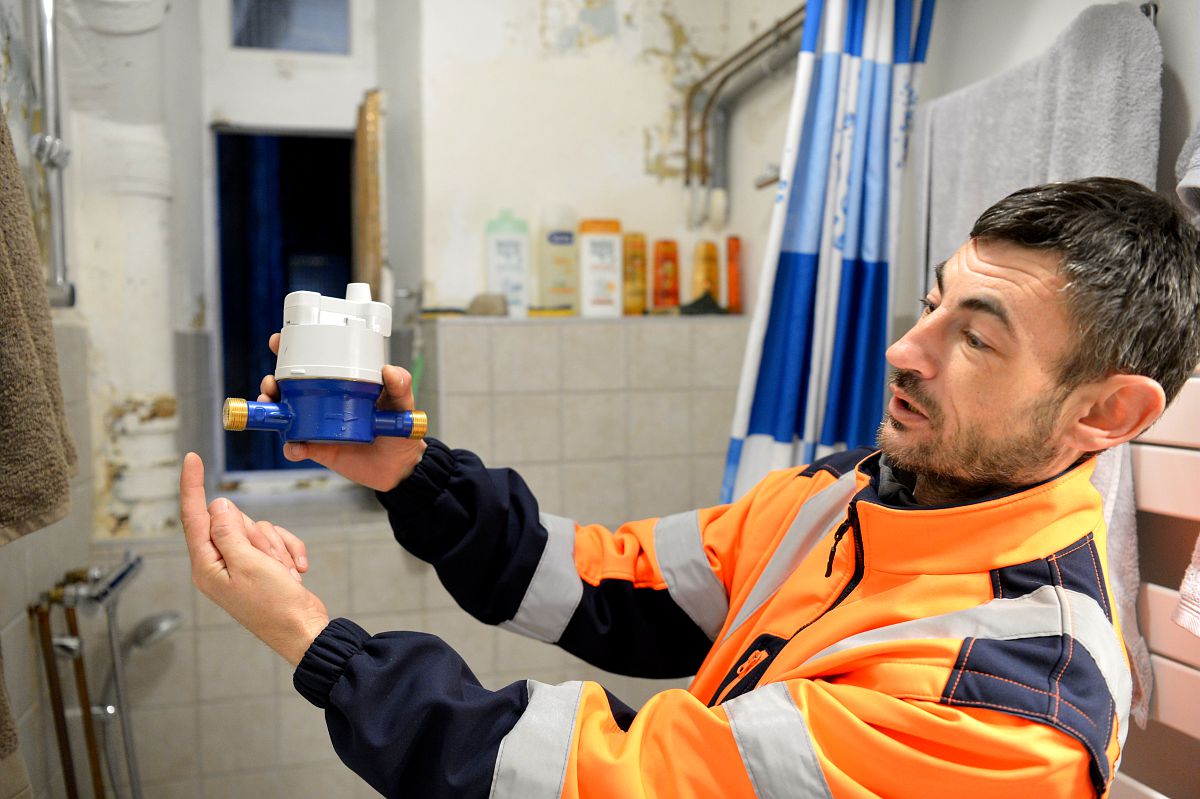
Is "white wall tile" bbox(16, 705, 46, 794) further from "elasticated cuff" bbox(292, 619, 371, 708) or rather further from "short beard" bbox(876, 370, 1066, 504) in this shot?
"short beard" bbox(876, 370, 1066, 504)

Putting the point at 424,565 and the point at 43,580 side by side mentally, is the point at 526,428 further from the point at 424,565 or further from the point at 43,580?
the point at 43,580

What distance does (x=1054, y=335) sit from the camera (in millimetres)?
809

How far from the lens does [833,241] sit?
1543 millimetres

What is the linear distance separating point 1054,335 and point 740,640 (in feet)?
1.53

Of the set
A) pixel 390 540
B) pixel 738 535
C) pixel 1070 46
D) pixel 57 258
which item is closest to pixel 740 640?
pixel 738 535

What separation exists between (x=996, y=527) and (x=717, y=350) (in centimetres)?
146

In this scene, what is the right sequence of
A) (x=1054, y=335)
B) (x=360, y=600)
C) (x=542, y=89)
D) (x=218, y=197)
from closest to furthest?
(x=1054, y=335)
(x=360, y=600)
(x=542, y=89)
(x=218, y=197)

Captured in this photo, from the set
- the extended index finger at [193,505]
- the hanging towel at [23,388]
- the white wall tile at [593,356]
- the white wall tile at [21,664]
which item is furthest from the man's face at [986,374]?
the white wall tile at [21,664]

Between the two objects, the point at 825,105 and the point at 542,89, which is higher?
the point at 542,89

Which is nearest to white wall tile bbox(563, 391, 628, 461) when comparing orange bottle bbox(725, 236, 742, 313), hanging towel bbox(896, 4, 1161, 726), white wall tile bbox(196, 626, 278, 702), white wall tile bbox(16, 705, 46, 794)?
orange bottle bbox(725, 236, 742, 313)

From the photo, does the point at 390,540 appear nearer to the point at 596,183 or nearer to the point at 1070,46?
the point at 596,183

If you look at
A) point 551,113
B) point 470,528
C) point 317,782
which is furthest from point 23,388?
point 551,113

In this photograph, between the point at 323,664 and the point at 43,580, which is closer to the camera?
the point at 323,664

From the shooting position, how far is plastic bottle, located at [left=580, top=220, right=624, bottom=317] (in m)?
2.19
